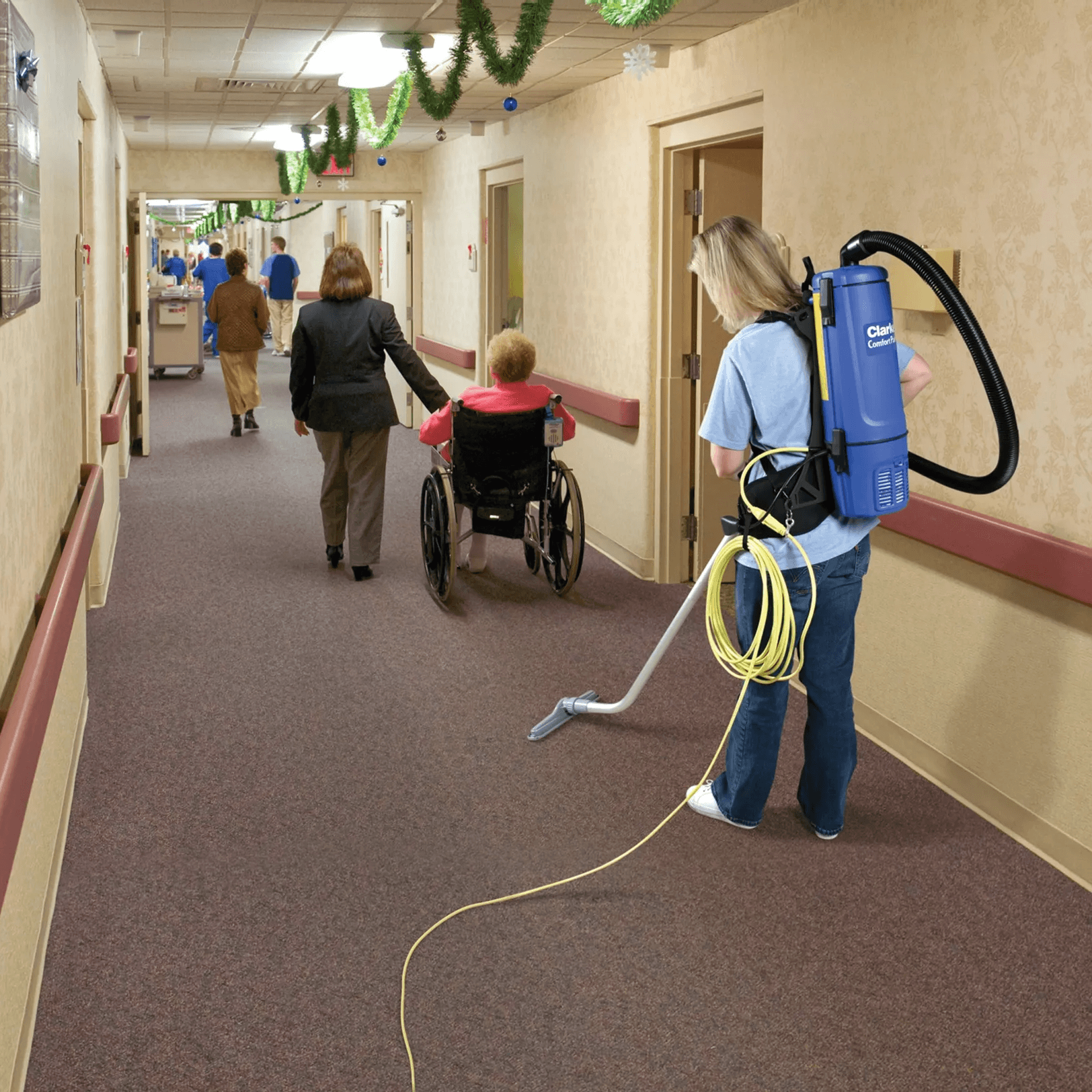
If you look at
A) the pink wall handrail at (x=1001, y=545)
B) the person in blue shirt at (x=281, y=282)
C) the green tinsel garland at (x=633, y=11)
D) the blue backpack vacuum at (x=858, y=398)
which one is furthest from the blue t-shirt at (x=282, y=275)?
the blue backpack vacuum at (x=858, y=398)

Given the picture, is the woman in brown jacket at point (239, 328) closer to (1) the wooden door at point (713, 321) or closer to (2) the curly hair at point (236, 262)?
(2) the curly hair at point (236, 262)

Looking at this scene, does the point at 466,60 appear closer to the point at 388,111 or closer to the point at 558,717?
the point at 388,111

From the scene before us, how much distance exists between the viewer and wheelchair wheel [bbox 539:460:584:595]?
551 centimetres

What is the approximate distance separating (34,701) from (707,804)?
1891mm

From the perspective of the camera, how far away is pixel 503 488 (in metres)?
5.49

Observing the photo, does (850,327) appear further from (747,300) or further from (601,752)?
(601,752)

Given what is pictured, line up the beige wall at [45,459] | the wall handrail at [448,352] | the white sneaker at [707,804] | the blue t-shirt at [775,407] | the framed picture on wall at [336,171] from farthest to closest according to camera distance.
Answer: the framed picture on wall at [336,171]
the wall handrail at [448,352]
the white sneaker at [707,804]
the blue t-shirt at [775,407]
the beige wall at [45,459]

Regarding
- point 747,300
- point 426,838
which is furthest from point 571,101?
point 426,838

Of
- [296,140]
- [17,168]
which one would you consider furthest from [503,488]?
[296,140]

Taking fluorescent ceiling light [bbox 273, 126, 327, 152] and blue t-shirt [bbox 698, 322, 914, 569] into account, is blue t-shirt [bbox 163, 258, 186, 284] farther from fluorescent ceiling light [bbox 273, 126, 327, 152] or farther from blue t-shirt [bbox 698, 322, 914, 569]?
blue t-shirt [bbox 698, 322, 914, 569]

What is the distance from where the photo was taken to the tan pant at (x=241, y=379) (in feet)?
36.2

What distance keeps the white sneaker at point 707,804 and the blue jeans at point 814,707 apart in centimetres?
2

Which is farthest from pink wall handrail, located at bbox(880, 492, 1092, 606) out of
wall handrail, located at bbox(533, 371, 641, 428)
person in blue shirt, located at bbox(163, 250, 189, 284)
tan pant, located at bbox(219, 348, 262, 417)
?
person in blue shirt, located at bbox(163, 250, 189, 284)

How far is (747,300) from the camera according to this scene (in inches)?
120
